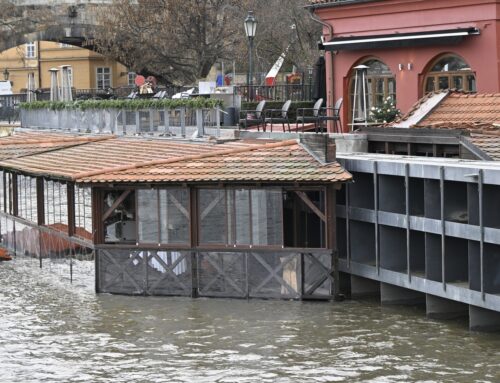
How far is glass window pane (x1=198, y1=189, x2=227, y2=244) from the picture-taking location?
2862 cm

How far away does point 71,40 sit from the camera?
74.9m

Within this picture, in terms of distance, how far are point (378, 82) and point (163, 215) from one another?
43.5ft

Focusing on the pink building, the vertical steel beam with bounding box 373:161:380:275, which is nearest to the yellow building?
the pink building

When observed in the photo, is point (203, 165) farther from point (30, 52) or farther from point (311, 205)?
point (30, 52)

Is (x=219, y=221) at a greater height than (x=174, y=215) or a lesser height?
lesser

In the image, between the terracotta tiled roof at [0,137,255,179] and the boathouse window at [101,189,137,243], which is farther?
the terracotta tiled roof at [0,137,255,179]

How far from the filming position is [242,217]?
93.4 ft

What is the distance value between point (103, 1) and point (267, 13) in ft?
42.5

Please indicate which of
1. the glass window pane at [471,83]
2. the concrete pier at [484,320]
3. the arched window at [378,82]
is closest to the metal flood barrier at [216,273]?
the concrete pier at [484,320]

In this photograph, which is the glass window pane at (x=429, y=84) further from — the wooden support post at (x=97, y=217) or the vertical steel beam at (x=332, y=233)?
the wooden support post at (x=97, y=217)

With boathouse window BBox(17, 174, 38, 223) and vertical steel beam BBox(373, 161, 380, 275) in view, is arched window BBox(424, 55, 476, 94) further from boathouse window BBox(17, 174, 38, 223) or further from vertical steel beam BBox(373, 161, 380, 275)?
boathouse window BBox(17, 174, 38, 223)

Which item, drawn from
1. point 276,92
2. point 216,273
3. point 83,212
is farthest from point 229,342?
point 276,92

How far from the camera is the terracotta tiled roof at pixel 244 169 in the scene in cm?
2780

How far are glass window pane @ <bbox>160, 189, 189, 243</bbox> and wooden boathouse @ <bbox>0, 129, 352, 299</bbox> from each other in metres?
0.02
